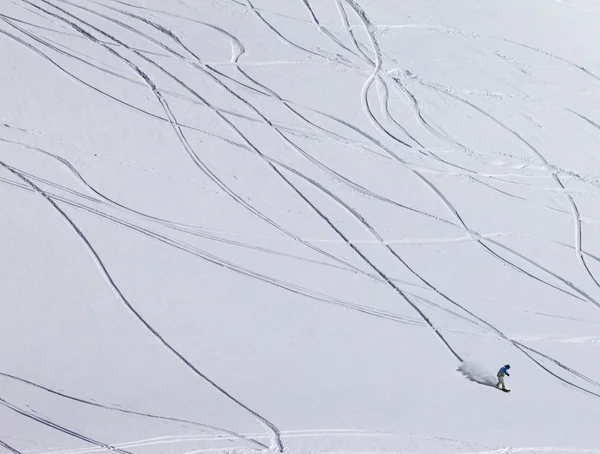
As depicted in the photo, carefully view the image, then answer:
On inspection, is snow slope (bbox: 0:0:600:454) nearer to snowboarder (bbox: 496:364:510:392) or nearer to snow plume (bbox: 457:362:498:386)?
snow plume (bbox: 457:362:498:386)

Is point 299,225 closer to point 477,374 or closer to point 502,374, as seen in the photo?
point 477,374

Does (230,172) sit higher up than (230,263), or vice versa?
(230,172)

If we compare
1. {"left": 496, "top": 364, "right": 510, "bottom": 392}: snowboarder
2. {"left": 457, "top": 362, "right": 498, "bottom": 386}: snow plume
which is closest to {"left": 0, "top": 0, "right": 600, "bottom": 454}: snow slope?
{"left": 457, "top": 362, "right": 498, "bottom": 386}: snow plume

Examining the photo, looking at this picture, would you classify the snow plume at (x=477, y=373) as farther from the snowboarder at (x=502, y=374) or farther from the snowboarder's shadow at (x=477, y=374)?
the snowboarder at (x=502, y=374)

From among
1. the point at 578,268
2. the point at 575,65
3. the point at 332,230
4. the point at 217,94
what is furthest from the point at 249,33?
the point at 578,268

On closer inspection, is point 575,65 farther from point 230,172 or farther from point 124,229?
point 124,229
